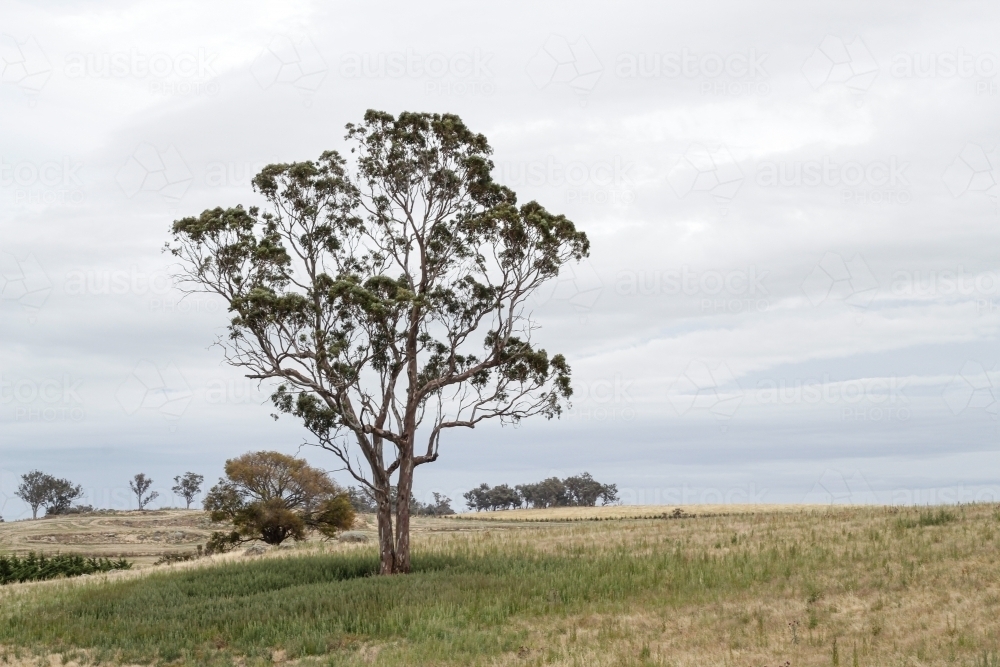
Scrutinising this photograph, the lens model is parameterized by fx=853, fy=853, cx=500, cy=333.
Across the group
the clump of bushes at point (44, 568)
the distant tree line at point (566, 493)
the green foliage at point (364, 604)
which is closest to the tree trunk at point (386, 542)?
the green foliage at point (364, 604)

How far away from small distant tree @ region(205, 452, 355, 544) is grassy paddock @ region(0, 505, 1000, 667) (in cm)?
2127

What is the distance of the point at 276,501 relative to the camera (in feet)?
179

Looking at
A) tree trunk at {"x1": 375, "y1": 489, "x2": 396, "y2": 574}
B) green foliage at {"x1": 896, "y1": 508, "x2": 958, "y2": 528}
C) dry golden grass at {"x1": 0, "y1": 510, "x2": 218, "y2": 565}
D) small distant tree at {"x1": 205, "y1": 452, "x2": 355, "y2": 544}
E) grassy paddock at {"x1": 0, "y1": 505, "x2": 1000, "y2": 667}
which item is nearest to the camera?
grassy paddock at {"x1": 0, "y1": 505, "x2": 1000, "y2": 667}

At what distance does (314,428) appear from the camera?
32.5 meters

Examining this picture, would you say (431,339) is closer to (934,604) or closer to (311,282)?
(311,282)

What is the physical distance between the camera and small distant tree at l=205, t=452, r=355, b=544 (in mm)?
54250

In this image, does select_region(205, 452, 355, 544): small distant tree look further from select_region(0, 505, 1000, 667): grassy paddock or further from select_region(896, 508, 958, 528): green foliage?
select_region(896, 508, 958, 528): green foliage

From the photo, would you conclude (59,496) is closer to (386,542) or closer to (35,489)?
(35,489)

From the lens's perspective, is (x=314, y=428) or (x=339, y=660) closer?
(x=339, y=660)

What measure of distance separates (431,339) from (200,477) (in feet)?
419

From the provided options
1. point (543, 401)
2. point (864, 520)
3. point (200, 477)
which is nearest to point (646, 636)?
point (543, 401)

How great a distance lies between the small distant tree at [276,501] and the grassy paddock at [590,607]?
69.8 ft

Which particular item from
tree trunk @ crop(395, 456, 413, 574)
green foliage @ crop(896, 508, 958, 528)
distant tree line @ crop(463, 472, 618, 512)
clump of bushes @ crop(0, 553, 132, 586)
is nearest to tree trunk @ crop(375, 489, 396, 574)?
tree trunk @ crop(395, 456, 413, 574)

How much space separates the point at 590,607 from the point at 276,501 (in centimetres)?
3654
